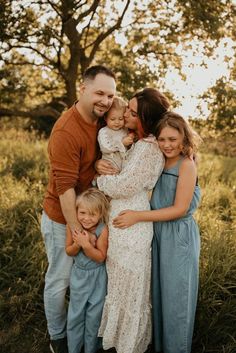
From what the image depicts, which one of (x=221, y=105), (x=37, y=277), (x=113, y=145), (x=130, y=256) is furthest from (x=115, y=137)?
(x=221, y=105)

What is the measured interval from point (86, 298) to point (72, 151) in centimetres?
118

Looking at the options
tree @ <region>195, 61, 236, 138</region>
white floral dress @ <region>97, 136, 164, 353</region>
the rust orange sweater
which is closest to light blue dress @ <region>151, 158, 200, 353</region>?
white floral dress @ <region>97, 136, 164, 353</region>

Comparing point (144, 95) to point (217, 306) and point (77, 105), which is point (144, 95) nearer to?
point (77, 105)

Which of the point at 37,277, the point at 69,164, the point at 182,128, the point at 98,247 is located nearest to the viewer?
the point at 182,128

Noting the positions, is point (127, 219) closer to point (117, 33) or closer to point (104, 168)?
point (104, 168)

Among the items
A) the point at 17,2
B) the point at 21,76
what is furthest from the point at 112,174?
the point at 21,76

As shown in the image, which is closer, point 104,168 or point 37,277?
point 104,168

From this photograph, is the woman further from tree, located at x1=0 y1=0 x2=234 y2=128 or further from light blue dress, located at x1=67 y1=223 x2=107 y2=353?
tree, located at x1=0 y1=0 x2=234 y2=128

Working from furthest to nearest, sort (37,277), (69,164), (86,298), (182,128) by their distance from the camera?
(37,277) → (86,298) → (69,164) → (182,128)

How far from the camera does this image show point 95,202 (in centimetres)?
314

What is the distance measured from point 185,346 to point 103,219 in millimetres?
1194

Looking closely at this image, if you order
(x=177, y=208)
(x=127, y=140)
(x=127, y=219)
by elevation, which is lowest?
(x=127, y=219)

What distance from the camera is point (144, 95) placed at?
119 inches

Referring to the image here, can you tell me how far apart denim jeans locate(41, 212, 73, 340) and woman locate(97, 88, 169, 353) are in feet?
1.40
